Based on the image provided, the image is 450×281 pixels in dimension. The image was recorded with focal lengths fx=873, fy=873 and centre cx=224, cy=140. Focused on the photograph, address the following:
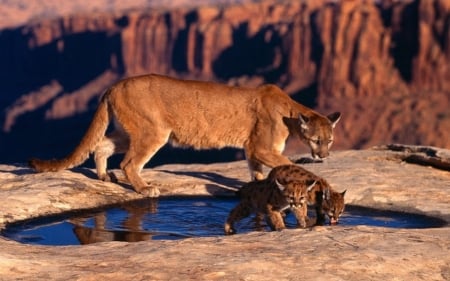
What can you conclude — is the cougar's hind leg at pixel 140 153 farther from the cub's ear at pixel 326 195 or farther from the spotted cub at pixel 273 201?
the cub's ear at pixel 326 195

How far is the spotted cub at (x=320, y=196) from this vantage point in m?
8.99

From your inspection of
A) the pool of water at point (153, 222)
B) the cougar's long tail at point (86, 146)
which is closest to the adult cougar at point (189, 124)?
the cougar's long tail at point (86, 146)

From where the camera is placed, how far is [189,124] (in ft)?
38.5

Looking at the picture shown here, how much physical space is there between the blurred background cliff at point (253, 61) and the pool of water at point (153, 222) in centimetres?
4867

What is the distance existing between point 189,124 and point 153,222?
2.38 meters

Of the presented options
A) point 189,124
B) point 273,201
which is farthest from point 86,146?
point 273,201

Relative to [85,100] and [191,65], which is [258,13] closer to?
[191,65]

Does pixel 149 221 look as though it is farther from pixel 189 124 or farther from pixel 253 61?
pixel 253 61

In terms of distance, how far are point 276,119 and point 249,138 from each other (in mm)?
450

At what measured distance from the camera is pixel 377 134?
85625mm

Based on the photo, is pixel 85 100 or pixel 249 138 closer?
pixel 249 138

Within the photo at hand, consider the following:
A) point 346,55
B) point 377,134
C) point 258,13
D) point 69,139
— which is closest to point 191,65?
point 258,13

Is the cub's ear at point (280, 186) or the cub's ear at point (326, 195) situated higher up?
the cub's ear at point (280, 186)

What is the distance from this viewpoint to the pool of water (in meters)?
8.77
